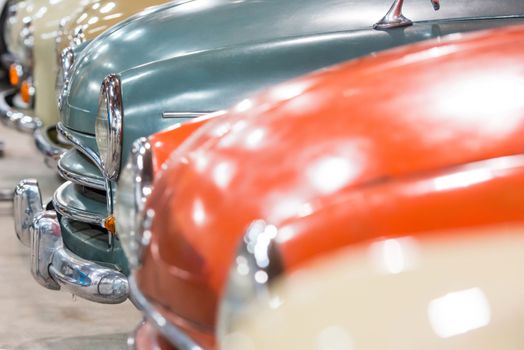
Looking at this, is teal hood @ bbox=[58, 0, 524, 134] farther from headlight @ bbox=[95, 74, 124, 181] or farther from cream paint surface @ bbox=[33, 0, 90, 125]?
cream paint surface @ bbox=[33, 0, 90, 125]

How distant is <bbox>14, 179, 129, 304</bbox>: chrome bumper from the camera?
2756 mm

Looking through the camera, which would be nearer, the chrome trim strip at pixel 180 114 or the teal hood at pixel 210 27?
the chrome trim strip at pixel 180 114

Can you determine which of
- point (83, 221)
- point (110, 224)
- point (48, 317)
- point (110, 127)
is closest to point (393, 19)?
point (110, 127)

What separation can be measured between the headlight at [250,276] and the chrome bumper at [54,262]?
160 cm

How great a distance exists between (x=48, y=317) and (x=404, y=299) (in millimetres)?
2765

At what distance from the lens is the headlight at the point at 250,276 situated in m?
1.13

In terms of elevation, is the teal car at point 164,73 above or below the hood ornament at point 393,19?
below

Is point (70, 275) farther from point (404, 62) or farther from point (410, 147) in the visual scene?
point (410, 147)

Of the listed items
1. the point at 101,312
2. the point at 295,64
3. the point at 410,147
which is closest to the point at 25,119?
the point at 101,312

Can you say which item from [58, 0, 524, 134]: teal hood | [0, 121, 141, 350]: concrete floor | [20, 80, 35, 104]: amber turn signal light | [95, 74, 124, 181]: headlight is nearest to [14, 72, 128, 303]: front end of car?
[95, 74, 124, 181]: headlight

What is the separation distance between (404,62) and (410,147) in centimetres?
40

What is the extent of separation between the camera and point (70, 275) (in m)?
2.90

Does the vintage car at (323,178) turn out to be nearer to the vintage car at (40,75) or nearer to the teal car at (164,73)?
the teal car at (164,73)

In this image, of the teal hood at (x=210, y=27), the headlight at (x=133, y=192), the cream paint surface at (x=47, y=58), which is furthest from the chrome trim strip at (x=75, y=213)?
the cream paint surface at (x=47, y=58)
